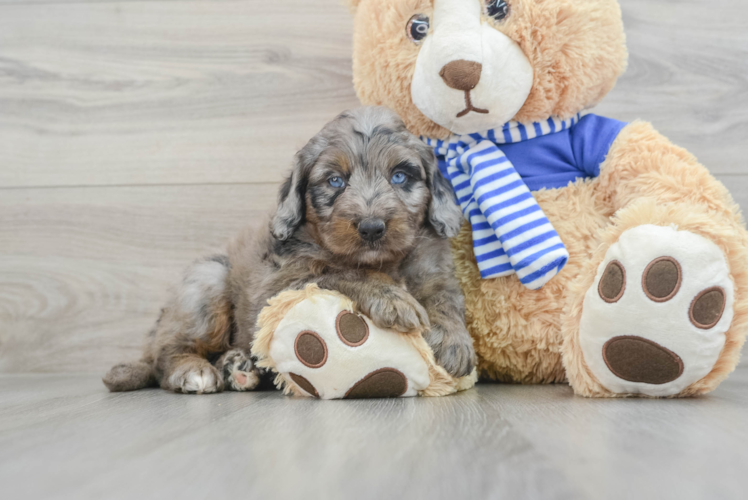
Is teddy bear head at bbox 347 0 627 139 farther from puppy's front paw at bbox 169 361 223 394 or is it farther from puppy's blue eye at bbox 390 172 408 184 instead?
puppy's front paw at bbox 169 361 223 394

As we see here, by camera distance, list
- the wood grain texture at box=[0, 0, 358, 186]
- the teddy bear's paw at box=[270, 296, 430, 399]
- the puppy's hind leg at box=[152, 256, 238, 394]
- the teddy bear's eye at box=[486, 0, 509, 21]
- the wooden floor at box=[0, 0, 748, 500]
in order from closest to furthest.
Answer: the teddy bear's paw at box=[270, 296, 430, 399] < the teddy bear's eye at box=[486, 0, 509, 21] < the puppy's hind leg at box=[152, 256, 238, 394] < the wooden floor at box=[0, 0, 748, 500] < the wood grain texture at box=[0, 0, 358, 186]

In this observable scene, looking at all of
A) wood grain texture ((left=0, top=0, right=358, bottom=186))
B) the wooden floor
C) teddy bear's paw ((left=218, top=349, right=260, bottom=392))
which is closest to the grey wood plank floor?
teddy bear's paw ((left=218, top=349, right=260, bottom=392))

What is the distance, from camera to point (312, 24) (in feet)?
8.21

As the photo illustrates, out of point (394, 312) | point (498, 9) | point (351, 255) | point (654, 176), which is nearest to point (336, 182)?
point (351, 255)

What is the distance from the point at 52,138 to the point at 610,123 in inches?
91.8

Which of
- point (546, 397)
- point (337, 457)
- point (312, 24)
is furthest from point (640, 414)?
point (312, 24)

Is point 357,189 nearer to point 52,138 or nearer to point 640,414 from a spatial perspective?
point 640,414

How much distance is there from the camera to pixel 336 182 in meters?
1.73

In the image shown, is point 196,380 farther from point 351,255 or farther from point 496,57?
point 496,57

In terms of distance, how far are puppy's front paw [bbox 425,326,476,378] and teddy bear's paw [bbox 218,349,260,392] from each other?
0.65 m

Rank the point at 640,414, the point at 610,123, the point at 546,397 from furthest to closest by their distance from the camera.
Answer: the point at 610,123 → the point at 546,397 → the point at 640,414

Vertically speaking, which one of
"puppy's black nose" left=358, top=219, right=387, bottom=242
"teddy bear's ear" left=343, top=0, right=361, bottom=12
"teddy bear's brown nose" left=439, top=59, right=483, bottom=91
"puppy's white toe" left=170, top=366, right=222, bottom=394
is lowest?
"puppy's white toe" left=170, top=366, right=222, bottom=394

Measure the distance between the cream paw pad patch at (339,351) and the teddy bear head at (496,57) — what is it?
687 mm

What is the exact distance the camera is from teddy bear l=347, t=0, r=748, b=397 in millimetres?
1348
